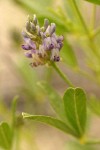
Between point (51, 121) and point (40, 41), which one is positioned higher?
point (40, 41)

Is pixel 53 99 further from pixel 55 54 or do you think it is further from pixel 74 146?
pixel 74 146

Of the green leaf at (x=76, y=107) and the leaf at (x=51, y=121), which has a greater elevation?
the green leaf at (x=76, y=107)

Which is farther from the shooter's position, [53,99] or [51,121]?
[53,99]

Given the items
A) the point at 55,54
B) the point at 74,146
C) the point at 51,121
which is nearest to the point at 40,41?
the point at 55,54

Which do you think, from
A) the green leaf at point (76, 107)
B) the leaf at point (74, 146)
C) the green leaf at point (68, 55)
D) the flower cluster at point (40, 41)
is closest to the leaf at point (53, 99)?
the green leaf at point (76, 107)

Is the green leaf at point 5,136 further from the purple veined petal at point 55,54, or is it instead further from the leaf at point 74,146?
the leaf at point 74,146

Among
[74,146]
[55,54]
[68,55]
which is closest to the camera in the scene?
[55,54]

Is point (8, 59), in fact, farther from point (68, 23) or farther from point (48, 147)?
point (48, 147)
